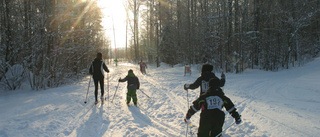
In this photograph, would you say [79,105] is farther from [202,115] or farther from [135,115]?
[202,115]

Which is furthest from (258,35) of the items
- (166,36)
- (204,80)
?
(204,80)

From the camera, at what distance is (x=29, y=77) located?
895cm

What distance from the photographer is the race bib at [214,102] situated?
2936 mm

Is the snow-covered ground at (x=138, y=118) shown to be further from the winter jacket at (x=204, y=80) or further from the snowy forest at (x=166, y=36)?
the snowy forest at (x=166, y=36)

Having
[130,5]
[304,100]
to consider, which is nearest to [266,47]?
[304,100]

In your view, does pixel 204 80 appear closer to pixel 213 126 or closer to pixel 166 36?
pixel 213 126

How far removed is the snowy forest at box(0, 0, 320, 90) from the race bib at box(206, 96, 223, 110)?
820 cm

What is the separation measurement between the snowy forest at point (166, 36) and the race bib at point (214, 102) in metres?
8.20

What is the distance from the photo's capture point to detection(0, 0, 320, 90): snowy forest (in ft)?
29.0

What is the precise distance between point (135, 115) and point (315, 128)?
4.73 m

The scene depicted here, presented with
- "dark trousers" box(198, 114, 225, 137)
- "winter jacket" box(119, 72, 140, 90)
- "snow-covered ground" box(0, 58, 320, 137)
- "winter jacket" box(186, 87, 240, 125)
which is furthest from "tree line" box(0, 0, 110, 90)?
"dark trousers" box(198, 114, 225, 137)

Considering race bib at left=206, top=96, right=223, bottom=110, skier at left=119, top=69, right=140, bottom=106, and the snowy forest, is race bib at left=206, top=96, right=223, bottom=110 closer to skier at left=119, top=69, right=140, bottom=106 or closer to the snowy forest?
skier at left=119, top=69, right=140, bottom=106

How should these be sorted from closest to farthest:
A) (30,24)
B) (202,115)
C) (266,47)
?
(202,115), (30,24), (266,47)

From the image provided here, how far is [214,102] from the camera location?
9.63ft
